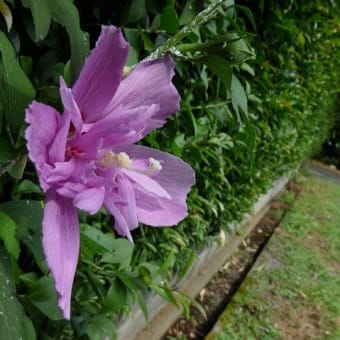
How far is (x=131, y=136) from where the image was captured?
47cm

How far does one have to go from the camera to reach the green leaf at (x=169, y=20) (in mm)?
1289

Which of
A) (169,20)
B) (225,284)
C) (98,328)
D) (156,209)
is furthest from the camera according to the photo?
(225,284)

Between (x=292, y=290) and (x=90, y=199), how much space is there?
13.9 ft

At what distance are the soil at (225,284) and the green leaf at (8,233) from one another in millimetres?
2757

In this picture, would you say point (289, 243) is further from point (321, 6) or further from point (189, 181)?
point (189, 181)

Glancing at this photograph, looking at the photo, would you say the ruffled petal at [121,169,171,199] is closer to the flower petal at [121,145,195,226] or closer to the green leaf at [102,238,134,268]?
the flower petal at [121,145,195,226]

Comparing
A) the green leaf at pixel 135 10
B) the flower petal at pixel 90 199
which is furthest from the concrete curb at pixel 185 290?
the flower petal at pixel 90 199

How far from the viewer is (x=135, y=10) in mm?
1354

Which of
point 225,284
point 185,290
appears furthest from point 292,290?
point 185,290

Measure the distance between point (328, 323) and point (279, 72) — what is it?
6.45 ft

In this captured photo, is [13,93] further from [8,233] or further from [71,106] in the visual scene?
[8,233]

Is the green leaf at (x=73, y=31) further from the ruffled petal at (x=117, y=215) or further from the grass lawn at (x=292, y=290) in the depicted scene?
the grass lawn at (x=292, y=290)

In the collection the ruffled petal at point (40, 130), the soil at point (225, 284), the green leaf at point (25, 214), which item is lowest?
the soil at point (225, 284)

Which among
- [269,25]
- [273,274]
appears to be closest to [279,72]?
[269,25]
